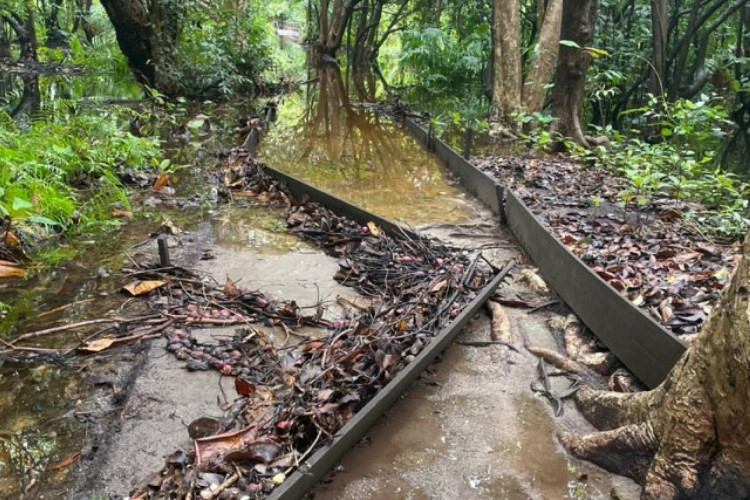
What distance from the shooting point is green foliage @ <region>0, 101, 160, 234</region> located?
14.8ft

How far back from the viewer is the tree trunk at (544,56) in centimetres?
1041

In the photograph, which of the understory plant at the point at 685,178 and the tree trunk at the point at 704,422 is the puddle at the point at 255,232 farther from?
the tree trunk at the point at 704,422

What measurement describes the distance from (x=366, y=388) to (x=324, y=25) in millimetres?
22224

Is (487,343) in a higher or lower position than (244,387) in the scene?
lower

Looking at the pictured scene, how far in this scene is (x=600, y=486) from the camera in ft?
8.30

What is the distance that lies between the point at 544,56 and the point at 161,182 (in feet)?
24.0

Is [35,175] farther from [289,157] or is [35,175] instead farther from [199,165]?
[289,157]

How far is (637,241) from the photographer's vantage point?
184 inches

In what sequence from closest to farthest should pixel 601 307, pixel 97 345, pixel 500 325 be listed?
pixel 97 345 → pixel 601 307 → pixel 500 325

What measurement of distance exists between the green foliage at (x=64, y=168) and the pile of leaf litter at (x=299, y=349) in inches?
48.5

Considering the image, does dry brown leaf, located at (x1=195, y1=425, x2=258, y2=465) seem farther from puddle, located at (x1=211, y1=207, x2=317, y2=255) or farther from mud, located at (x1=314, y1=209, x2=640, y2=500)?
puddle, located at (x1=211, y1=207, x2=317, y2=255)

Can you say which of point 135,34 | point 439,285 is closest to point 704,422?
point 439,285

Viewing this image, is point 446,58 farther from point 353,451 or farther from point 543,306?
point 353,451

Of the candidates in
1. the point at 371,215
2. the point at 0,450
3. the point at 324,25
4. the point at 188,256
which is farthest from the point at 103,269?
the point at 324,25
